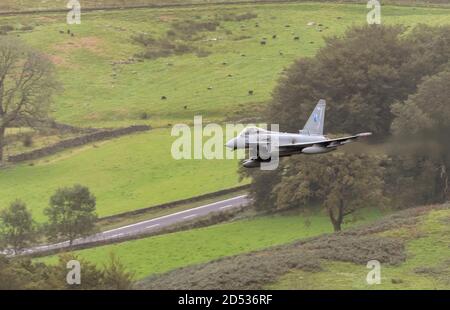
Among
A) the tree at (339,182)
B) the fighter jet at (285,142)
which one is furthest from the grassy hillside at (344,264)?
the tree at (339,182)

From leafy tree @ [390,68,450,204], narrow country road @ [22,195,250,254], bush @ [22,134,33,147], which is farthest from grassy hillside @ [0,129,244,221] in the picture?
leafy tree @ [390,68,450,204]

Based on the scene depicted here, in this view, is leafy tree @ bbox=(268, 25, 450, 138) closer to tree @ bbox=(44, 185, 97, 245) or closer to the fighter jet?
tree @ bbox=(44, 185, 97, 245)

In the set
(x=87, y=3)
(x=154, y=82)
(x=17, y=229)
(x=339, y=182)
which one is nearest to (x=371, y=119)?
(x=339, y=182)

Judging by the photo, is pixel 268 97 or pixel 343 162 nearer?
pixel 343 162

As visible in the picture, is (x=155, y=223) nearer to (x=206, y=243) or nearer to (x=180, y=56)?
(x=206, y=243)

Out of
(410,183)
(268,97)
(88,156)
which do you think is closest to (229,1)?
(268,97)

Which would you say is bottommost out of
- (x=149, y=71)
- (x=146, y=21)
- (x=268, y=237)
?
(x=268, y=237)
